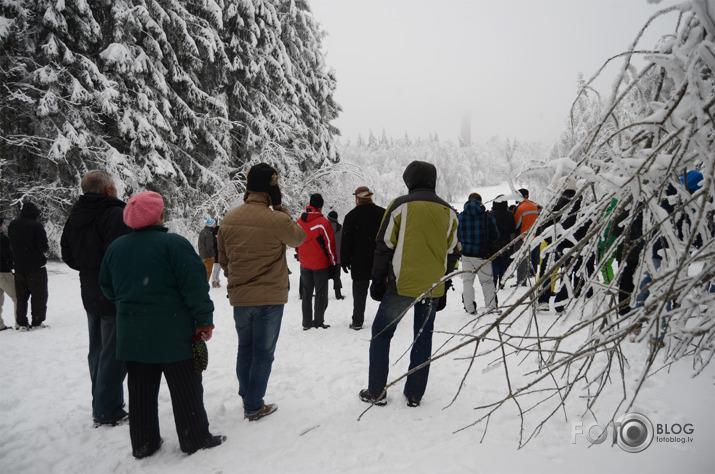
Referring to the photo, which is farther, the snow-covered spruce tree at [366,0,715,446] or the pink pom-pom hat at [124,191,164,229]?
the pink pom-pom hat at [124,191,164,229]

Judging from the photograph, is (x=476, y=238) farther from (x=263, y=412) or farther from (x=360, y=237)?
(x=263, y=412)

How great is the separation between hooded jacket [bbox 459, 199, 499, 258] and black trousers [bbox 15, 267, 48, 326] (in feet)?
22.5

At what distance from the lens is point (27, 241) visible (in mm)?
5426

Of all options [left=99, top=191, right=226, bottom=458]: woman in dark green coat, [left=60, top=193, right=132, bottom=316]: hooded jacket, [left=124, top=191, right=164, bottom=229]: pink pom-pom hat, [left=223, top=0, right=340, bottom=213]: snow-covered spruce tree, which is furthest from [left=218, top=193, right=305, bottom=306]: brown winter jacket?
[left=223, top=0, right=340, bottom=213]: snow-covered spruce tree

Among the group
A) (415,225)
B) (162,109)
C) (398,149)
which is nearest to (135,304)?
(415,225)

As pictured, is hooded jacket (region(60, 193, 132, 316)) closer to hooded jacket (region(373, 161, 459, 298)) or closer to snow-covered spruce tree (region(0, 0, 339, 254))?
hooded jacket (region(373, 161, 459, 298))

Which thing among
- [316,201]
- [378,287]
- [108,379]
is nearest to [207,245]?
[316,201]

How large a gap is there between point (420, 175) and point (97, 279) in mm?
2824

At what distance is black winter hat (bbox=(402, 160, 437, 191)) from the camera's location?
2.93 meters

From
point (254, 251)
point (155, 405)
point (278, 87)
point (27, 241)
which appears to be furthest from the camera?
point (278, 87)

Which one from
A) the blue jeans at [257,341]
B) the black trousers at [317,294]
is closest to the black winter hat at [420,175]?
the blue jeans at [257,341]

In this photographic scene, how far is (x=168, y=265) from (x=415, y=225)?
5.93 ft

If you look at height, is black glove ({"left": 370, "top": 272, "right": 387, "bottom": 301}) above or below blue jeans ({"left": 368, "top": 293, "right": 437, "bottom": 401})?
above

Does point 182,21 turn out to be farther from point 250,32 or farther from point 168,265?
point 168,265
